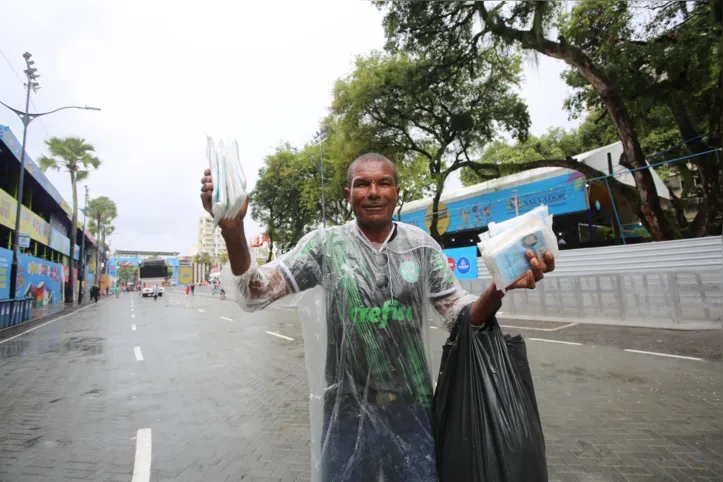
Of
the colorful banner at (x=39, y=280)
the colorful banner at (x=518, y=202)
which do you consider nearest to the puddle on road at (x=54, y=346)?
the colorful banner at (x=518, y=202)

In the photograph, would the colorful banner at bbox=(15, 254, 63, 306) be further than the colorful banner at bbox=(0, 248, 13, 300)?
Yes

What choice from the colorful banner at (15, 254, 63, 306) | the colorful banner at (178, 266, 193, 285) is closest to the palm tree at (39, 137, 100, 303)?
the colorful banner at (15, 254, 63, 306)

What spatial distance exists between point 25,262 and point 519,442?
1123 inches

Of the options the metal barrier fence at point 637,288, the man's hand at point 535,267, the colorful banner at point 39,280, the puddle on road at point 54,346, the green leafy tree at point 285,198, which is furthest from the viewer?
the green leafy tree at point 285,198

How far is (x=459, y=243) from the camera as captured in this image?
20453mm

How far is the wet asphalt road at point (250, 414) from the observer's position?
10.3ft

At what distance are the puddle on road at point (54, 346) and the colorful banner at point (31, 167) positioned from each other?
12669mm

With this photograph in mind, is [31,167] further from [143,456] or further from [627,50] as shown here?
[627,50]

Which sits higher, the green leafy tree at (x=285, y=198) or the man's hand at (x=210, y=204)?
the green leafy tree at (x=285, y=198)

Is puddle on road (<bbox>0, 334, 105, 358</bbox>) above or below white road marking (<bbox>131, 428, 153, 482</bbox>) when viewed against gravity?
above

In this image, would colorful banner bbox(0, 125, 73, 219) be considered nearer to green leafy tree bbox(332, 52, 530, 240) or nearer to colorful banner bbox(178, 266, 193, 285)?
green leafy tree bbox(332, 52, 530, 240)

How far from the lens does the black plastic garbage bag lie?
4.35ft

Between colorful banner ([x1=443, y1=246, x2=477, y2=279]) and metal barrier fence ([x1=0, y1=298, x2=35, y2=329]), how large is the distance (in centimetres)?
1589

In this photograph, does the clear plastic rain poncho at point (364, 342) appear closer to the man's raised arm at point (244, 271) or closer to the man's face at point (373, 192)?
the man's raised arm at point (244, 271)
